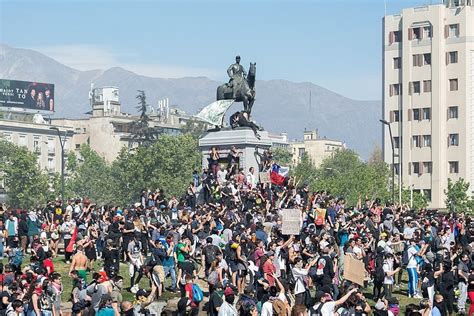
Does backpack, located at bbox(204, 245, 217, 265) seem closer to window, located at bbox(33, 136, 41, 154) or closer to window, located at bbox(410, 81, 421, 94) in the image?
window, located at bbox(410, 81, 421, 94)

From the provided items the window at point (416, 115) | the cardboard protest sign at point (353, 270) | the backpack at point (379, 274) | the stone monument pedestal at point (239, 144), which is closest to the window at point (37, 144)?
the window at point (416, 115)

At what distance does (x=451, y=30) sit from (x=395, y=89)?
8628mm

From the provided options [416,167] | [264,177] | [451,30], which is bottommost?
[264,177]

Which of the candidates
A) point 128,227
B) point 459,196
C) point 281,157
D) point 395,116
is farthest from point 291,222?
point 281,157

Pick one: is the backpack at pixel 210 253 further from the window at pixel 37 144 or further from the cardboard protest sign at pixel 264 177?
the window at pixel 37 144

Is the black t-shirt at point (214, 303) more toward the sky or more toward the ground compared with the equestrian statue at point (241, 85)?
more toward the ground

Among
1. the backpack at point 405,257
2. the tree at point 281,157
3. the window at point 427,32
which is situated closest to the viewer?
the backpack at point 405,257

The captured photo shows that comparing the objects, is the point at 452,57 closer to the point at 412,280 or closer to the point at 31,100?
the point at 31,100

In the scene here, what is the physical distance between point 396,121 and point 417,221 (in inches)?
3077

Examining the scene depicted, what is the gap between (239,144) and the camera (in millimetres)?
51781

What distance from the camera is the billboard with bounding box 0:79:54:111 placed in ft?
533

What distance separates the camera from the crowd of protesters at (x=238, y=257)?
24.8 m

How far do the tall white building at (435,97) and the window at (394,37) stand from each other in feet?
0.49

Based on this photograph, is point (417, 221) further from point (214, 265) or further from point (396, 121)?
point (396, 121)
